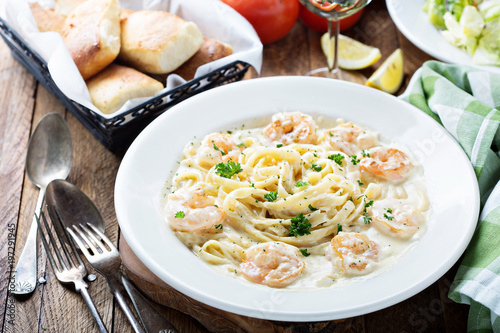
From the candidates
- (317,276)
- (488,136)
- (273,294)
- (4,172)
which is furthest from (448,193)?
(4,172)

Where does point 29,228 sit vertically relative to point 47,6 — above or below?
below

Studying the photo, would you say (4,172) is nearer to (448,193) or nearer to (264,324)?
(264,324)

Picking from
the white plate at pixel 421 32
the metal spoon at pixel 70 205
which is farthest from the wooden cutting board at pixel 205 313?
the white plate at pixel 421 32

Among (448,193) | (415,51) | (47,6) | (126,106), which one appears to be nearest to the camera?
(448,193)

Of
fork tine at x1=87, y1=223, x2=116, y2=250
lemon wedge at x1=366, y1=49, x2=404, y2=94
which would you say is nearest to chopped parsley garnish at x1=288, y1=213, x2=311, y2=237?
fork tine at x1=87, y1=223, x2=116, y2=250

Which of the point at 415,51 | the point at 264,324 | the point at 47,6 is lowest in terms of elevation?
the point at 415,51

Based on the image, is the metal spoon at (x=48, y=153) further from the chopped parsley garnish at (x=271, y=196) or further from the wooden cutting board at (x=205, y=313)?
the chopped parsley garnish at (x=271, y=196)

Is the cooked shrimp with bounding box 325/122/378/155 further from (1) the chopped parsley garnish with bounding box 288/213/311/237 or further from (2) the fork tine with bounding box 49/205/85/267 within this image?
(2) the fork tine with bounding box 49/205/85/267
